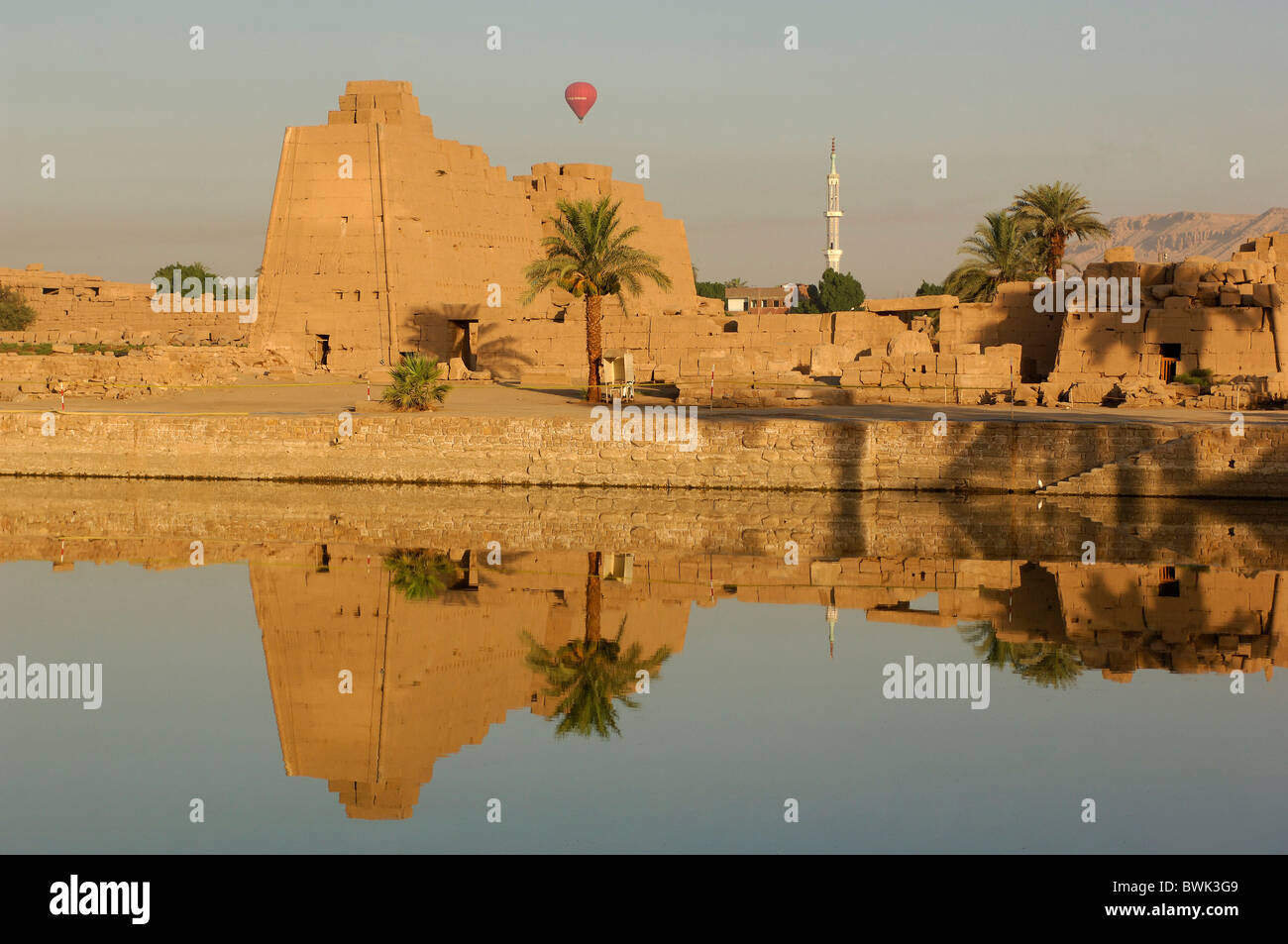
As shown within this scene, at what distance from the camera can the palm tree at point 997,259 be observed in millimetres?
37219

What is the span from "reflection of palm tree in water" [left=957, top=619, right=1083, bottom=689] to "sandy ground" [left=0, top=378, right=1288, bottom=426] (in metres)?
11.0

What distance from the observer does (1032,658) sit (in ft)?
40.0

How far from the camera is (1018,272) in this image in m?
38.0

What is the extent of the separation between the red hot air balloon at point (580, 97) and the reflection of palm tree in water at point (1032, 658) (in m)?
33.6

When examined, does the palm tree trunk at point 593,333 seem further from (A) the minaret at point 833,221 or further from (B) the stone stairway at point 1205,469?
(A) the minaret at point 833,221

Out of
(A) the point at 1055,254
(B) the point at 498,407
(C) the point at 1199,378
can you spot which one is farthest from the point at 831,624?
(A) the point at 1055,254

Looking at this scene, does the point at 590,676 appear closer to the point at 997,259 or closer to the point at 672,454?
the point at 672,454

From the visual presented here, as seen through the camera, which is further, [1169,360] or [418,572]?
[1169,360]

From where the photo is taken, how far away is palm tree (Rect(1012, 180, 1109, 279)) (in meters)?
36.2

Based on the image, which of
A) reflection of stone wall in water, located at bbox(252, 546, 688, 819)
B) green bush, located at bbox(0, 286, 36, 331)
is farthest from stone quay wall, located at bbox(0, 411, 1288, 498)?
green bush, located at bbox(0, 286, 36, 331)

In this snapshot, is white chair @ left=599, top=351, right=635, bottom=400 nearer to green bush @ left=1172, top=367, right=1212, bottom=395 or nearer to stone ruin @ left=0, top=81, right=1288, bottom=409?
stone ruin @ left=0, top=81, right=1288, bottom=409

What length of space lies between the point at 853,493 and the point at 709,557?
221 inches

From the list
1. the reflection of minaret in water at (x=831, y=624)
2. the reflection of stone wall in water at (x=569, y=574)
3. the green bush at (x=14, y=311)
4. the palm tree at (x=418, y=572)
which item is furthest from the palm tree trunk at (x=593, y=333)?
the green bush at (x=14, y=311)

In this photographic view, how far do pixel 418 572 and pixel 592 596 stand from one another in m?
Answer: 2.43
